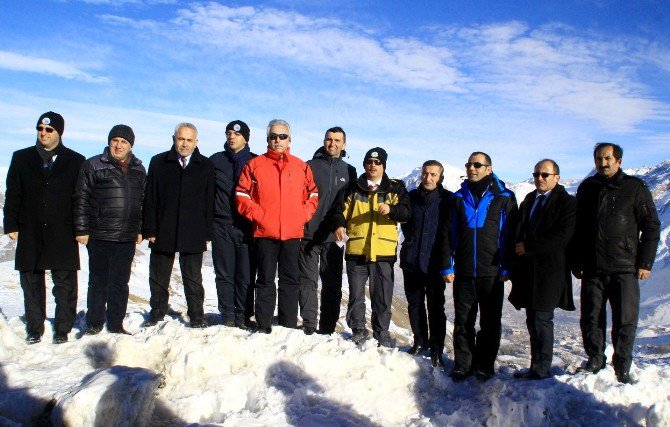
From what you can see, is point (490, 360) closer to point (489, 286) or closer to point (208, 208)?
point (489, 286)

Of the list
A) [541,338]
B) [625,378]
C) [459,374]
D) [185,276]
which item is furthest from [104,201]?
[625,378]

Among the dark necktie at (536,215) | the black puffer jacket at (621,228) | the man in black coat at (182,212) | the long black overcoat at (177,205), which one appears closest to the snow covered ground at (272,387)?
the man in black coat at (182,212)

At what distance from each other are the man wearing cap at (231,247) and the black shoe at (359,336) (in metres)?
1.60

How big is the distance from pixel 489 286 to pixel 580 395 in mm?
1471

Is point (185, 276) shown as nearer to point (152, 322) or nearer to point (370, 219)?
point (152, 322)

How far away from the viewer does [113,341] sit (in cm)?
627

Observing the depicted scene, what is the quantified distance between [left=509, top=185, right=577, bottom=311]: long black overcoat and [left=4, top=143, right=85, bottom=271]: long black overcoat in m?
5.88

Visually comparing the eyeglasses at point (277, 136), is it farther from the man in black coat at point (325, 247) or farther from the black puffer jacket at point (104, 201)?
the black puffer jacket at point (104, 201)

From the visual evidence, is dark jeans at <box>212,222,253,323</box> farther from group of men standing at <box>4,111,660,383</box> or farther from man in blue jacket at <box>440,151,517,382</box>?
man in blue jacket at <box>440,151,517,382</box>

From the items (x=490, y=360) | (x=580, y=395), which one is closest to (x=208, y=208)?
(x=490, y=360)

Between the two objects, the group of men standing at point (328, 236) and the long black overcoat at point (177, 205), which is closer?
the group of men standing at point (328, 236)

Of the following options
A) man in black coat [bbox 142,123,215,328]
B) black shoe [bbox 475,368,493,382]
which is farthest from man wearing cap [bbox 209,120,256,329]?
black shoe [bbox 475,368,493,382]

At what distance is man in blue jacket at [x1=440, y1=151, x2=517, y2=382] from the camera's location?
19.0ft

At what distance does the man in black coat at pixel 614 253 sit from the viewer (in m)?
5.79
